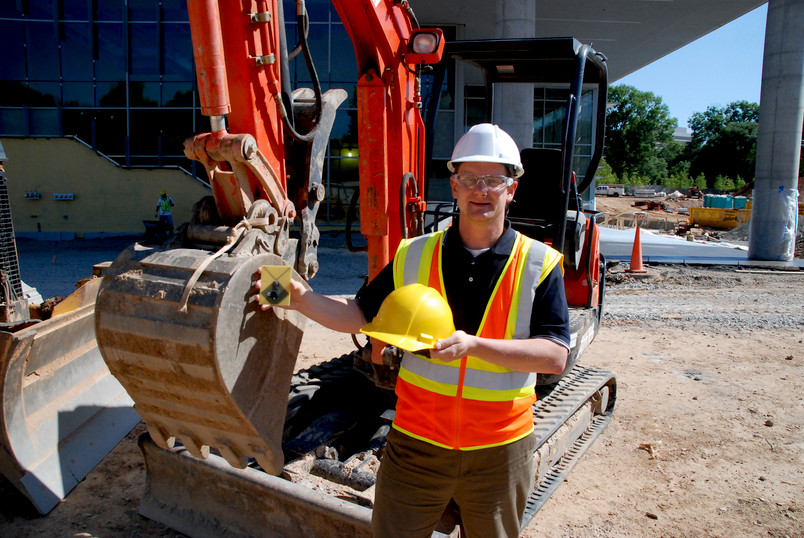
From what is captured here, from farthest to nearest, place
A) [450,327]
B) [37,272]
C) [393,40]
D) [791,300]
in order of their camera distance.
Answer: [37,272]
[791,300]
[393,40]
[450,327]

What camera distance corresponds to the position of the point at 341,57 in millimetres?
18547

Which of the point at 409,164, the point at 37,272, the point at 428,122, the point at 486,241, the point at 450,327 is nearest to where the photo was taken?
the point at 450,327

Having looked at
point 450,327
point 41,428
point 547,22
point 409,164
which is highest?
point 547,22

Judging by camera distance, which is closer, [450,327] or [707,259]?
Answer: [450,327]

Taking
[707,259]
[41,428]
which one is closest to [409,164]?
[41,428]

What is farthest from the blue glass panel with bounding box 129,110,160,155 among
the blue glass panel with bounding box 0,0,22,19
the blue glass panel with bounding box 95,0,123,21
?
the blue glass panel with bounding box 0,0,22,19

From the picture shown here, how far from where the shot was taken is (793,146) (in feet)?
47.7

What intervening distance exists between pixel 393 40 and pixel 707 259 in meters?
12.3

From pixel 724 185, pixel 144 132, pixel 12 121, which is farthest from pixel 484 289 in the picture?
pixel 724 185

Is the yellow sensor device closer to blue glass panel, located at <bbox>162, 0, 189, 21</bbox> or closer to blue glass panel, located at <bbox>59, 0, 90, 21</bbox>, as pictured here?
blue glass panel, located at <bbox>162, 0, 189, 21</bbox>

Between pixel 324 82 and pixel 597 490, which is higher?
pixel 324 82

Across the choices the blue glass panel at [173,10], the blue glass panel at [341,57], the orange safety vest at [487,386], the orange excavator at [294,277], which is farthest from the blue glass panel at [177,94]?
the orange safety vest at [487,386]

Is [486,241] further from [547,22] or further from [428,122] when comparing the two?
[547,22]

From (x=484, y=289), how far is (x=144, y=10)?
20.2 m
